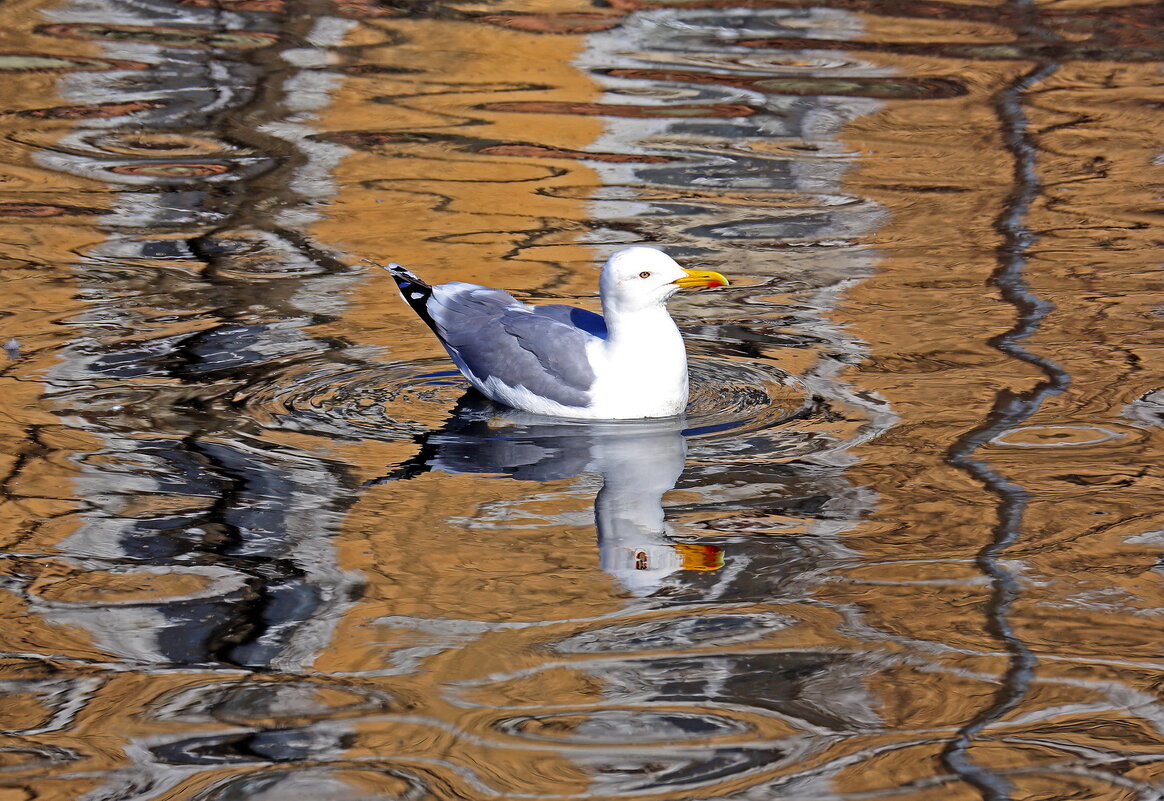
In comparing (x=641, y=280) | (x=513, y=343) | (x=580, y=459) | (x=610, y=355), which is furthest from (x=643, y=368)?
(x=513, y=343)

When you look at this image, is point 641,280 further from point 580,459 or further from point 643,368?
point 580,459

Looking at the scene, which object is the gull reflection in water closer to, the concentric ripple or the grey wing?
the concentric ripple

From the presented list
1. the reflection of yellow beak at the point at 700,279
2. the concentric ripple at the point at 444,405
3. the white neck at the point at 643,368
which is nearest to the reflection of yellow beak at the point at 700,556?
the concentric ripple at the point at 444,405

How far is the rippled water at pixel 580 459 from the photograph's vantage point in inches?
176

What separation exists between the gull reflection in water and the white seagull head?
482mm

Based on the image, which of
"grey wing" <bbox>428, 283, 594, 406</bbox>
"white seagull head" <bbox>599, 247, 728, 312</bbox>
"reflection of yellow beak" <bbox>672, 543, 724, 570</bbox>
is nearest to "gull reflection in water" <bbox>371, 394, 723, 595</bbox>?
"reflection of yellow beak" <bbox>672, 543, 724, 570</bbox>

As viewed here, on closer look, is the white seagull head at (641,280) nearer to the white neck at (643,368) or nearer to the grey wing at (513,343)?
the white neck at (643,368)

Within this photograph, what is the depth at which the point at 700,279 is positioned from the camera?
22.5 feet

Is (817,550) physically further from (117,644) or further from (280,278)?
(280,278)

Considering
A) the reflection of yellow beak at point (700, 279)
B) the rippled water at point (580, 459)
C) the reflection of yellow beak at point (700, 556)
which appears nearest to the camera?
the rippled water at point (580, 459)

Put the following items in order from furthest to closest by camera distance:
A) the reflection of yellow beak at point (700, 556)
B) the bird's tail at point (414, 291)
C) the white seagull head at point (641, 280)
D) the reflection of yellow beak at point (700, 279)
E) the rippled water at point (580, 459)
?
the bird's tail at point (414, 291) < the white seagull head at point (641, 280) < the reflection of yellow beak at point (700, 279) < the reflection of yellow beak at point (700, 556) < the rippled water at point (580, 459)

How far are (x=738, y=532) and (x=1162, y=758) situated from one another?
1724 mm

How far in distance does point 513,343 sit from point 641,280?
62cm

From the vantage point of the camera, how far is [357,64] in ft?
46.1
